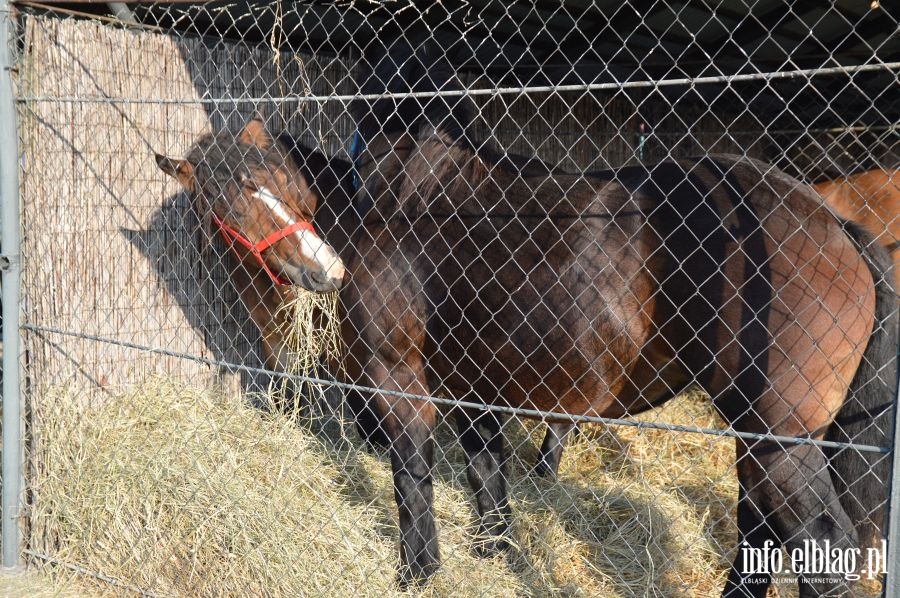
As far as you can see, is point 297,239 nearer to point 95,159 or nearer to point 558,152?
point 95,159

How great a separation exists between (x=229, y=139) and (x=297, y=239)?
1.79 feet

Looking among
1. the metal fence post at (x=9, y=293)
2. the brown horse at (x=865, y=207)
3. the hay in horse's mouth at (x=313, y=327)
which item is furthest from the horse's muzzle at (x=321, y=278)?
the brown horse at (x=865, y=207)

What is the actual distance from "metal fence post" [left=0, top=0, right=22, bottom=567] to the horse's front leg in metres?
1.36

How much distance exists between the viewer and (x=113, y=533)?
9.27 feet

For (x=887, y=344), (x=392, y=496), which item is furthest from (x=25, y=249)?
(x=887, y=344)

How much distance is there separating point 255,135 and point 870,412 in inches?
99.3

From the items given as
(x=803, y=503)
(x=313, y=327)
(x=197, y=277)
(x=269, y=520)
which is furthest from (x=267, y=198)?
(x=803, y=503)

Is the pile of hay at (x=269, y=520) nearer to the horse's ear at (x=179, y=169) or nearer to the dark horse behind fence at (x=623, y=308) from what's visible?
the dark horse behind fence at (x=623, y=308)

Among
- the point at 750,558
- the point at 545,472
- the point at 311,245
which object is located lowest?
the point at 545,472

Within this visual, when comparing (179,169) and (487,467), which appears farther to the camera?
(487,467)

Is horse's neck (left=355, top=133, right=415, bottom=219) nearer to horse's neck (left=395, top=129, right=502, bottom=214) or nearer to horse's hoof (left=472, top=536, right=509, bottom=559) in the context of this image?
horse's neck (left=395, top=129, right=502, bottom=214)

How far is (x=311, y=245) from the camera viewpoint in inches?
115

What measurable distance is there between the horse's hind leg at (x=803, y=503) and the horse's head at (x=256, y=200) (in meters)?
1.61

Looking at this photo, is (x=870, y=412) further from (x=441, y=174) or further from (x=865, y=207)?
(x=865, y=207)
